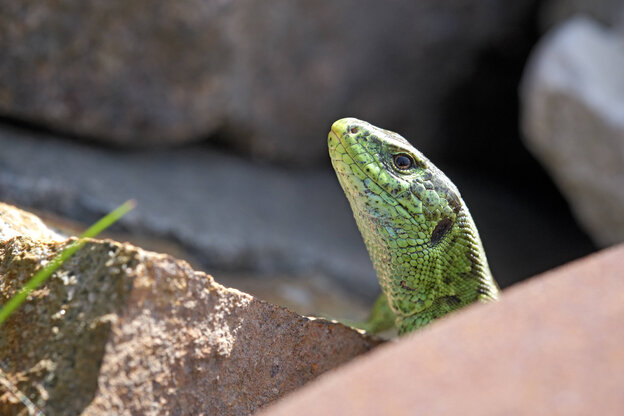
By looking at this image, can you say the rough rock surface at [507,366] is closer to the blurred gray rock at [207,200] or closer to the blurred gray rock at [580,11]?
the blurred gray rock at [207,200]

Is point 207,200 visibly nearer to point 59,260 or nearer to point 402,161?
point 402,161

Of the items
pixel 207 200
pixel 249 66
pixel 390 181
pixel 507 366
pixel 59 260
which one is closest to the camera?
pixel 507 366

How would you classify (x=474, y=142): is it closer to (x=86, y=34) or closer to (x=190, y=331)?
(x=86, y=34)

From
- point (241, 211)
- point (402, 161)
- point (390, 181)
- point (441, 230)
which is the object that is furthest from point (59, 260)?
point (241, 211)

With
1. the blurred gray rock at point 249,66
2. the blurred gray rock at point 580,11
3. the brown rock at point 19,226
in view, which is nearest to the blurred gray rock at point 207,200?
the blurred gray rock at point 249,66

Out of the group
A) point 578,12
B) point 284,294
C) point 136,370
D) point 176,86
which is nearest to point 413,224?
point 136,370

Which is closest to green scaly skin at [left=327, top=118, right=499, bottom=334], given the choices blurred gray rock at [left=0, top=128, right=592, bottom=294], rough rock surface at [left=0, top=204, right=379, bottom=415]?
rough rock surface at [left=0, top=204, right=379, bottom=415]

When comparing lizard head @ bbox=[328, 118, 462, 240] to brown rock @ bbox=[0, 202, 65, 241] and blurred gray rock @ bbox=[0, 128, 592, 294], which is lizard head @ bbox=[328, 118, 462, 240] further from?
blurred gray rock @ bbox=[0, 128, 592, 294]
